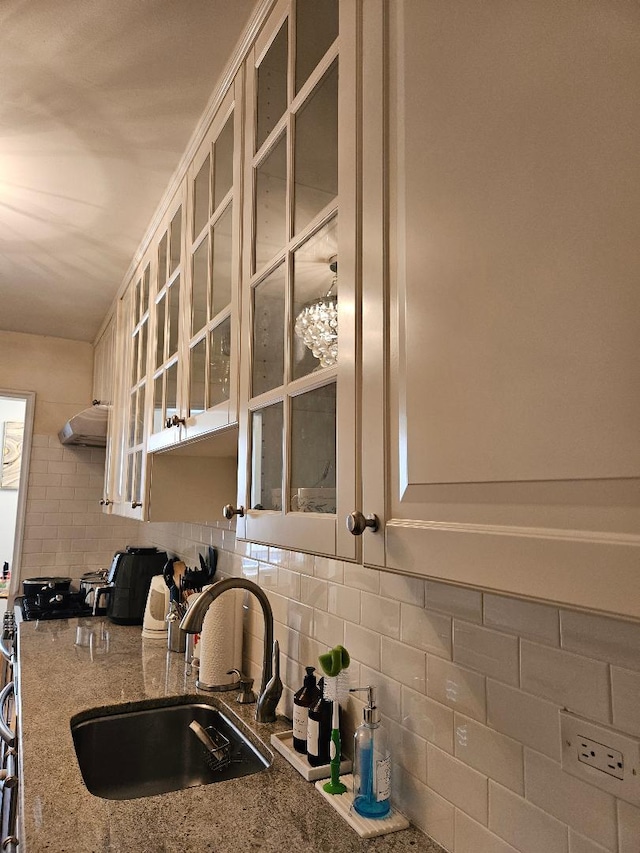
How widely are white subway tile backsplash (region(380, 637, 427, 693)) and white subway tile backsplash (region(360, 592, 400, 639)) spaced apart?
0.07 ft

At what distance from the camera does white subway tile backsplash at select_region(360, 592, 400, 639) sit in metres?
1.18

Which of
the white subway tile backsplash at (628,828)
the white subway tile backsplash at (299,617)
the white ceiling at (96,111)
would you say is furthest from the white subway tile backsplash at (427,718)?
the white ceiling at (96,111)

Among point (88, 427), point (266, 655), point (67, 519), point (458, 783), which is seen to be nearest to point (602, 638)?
point (458, 783)

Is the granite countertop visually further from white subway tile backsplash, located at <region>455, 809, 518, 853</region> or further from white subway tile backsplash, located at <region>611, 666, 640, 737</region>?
white subway tile backsplash, located at <region>611, 666, 640, 737</region>

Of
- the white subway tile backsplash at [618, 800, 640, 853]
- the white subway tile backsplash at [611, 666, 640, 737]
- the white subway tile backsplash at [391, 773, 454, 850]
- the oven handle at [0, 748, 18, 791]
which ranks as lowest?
the oven handle at [0, 748, 18, 791]

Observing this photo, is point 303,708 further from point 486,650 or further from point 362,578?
point 486,650

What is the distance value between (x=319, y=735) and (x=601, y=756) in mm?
618

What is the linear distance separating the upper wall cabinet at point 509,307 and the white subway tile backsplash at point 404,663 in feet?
1.43

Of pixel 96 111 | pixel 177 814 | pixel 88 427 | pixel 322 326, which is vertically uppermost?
pixel 96 111

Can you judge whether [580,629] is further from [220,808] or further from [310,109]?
[310,109]

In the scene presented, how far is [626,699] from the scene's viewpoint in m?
0.75

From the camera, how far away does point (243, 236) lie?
134cm

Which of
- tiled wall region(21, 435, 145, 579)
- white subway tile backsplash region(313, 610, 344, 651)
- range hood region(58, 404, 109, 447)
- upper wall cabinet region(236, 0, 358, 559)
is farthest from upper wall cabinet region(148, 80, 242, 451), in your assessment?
tiled wall region(21, 435, 145, 579)

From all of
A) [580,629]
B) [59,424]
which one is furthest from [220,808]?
[59,424]
